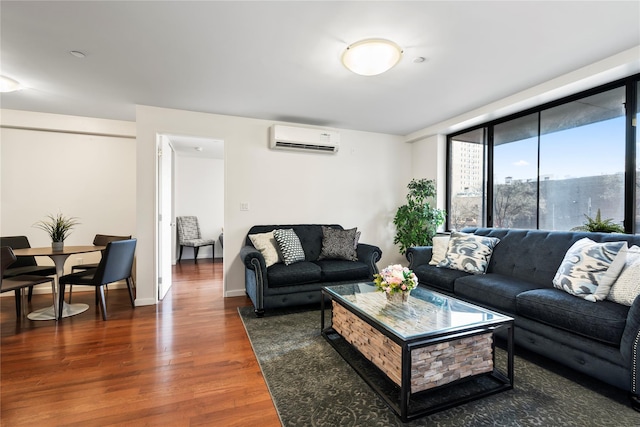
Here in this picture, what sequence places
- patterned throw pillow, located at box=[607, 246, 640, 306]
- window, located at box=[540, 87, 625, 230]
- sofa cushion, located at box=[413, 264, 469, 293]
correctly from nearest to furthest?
patterned throw pillow, located at box=[607, 246, 640, 306] < window, located at box=[540, 87, 625, 230] < sofa cushion, located at box=[413, 264, 469, 293]

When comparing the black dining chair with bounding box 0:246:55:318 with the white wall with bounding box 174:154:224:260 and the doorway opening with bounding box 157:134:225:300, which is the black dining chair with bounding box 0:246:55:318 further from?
the white wall with bounding box 174:154:224:260

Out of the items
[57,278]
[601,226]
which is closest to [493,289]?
[601,226]

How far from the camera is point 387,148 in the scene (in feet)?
15.9

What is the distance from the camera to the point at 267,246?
11.6ft

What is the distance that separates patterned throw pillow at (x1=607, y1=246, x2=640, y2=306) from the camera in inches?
72.7

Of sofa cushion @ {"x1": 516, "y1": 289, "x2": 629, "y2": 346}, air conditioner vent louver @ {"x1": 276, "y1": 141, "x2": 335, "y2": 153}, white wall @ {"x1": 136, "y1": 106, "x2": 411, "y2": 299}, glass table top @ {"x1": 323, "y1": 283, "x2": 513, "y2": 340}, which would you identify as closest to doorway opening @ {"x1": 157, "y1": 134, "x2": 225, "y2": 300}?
white wall @ {"x1": 136, "y1": 106, "x2": 411, "y2": 299}

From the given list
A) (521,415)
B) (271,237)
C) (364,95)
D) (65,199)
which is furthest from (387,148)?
(65,199)

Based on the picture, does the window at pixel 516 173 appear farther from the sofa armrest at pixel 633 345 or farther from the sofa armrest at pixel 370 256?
the sofa armrest at pixel 633 345

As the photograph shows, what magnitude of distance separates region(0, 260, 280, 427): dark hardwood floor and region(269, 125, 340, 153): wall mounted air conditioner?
90.4 inches

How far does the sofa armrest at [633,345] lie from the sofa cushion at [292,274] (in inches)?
95.8

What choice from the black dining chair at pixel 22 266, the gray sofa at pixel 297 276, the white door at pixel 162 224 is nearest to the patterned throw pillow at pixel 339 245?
the gray sofa at pixel 297 276

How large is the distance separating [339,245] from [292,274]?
2.81 feet

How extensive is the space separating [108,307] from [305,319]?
2.42 metres

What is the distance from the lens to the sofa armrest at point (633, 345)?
1603 millimetres
